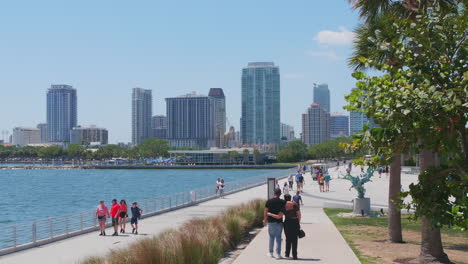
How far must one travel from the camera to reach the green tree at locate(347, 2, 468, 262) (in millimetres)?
7215

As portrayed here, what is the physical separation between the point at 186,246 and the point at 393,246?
7222mm

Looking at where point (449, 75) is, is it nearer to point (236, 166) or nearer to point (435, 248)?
point (435, 248)

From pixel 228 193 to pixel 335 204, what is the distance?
48.7 ft

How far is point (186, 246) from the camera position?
1255 cm

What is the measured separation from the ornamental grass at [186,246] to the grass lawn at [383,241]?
142 inches

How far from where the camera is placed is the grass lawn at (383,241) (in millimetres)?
14952

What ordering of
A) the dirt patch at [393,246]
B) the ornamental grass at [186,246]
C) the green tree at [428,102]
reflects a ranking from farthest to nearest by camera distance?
the dirt patch at [393,246]
the ornamental grass at [186,246]
the green tree at [428,102]

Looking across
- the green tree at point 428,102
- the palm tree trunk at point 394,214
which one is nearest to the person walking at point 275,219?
the palm tree trunk at point 394,214

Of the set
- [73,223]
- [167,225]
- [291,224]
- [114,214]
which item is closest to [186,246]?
[291,224]

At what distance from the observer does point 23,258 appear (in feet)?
57.2

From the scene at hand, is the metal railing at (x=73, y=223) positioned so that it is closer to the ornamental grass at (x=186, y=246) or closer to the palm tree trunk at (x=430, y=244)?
the ornamental grass at (x=186, y=246)

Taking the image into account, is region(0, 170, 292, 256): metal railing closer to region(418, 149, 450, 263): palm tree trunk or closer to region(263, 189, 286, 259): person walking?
region(263, 189, 286, 259): person walking

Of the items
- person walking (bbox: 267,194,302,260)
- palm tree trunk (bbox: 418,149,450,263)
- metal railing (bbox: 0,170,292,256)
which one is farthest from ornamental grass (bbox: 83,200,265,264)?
metal railing (bbox: 0,170,292,256)

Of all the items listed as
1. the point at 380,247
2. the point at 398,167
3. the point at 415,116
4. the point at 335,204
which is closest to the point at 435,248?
the point at 380,247
